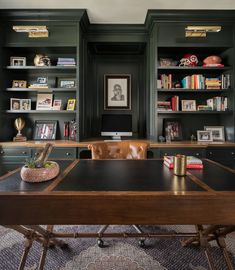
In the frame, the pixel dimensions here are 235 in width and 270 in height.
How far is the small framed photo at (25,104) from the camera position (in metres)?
3.20

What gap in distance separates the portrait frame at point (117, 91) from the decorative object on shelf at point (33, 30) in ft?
3.99

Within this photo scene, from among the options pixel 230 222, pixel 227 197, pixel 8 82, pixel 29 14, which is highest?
pixel 29 14

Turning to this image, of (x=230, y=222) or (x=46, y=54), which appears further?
(x=46, y=54)

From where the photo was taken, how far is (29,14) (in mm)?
2879

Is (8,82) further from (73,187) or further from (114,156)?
(73,187)

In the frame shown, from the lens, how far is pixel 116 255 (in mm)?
1647

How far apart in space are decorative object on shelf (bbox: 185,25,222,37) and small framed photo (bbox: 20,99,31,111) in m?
2.68

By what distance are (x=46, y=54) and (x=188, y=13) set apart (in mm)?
2335

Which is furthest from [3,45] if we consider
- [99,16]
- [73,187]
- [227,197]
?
[227,197]

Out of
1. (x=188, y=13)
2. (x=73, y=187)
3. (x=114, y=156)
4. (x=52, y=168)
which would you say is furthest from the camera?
(x=188, y=13)

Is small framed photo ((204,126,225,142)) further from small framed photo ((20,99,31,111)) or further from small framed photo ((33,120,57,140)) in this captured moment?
small framed photo ((20,99,31,111))

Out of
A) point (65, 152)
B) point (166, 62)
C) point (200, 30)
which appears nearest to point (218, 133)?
point (166, 62)

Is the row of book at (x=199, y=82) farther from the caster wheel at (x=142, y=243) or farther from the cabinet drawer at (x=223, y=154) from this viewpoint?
the caster wheel at (x=142, y=243)

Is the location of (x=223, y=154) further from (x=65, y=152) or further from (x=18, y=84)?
(x=18, y=84)
